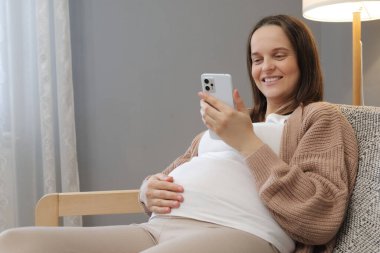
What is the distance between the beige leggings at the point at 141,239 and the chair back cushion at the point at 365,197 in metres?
0.14

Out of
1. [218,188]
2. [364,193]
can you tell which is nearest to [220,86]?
[218,188]

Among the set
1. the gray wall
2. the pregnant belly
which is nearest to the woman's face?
the pregnant belly

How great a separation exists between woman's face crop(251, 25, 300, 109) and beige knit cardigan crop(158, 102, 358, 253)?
0.15 metres

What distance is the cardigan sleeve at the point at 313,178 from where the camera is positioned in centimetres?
82

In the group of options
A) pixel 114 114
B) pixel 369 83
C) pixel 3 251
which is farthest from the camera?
pixel 114 114

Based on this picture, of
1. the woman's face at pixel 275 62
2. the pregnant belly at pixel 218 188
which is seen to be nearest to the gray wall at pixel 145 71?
the woman's face at pixel 275 62

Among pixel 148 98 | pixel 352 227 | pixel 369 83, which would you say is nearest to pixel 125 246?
pixel 352 227

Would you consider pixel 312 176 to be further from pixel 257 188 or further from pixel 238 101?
pixel 238 101

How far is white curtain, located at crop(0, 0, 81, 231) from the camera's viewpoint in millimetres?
1754

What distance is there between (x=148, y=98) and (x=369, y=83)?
885 mm

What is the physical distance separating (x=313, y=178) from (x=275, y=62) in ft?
1.07

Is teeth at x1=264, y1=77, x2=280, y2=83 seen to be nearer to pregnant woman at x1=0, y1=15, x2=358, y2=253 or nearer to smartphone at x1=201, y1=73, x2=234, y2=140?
pregnant woman at x1=0, y1=15, x2=358, y2=253

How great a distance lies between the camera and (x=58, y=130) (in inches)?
73.0

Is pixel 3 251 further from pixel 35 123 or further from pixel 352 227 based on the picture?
pixel 35 123
